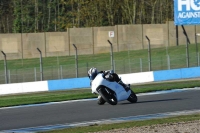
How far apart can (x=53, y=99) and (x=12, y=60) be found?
22457mm

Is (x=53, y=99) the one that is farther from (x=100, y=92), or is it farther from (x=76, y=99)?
(x=100, y=92)

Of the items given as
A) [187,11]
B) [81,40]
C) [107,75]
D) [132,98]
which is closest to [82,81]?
[187,11]

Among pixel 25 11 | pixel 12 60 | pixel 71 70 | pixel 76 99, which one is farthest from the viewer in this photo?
pixel 25 11

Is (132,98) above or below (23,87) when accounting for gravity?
above

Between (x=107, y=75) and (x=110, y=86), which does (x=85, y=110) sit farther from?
(x=107, y=75)

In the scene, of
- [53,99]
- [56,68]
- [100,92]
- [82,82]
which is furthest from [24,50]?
[100,92]

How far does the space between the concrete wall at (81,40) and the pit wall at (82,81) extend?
12.7m

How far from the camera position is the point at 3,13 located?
64438mm

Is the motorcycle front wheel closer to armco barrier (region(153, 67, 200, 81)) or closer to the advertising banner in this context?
armco barrier (region(153, 67, 200, 81))

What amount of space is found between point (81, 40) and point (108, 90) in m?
28.5

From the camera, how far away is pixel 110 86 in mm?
18672

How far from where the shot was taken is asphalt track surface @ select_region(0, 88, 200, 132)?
1585cm

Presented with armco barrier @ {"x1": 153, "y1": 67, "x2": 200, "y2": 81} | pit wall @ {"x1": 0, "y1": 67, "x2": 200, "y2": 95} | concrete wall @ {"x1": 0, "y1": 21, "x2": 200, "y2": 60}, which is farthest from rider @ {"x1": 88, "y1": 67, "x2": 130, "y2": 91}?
concrete wall @ {"x1": 0, "y1": 21, "x2": 200, "y2": 60}

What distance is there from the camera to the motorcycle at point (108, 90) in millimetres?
18469
